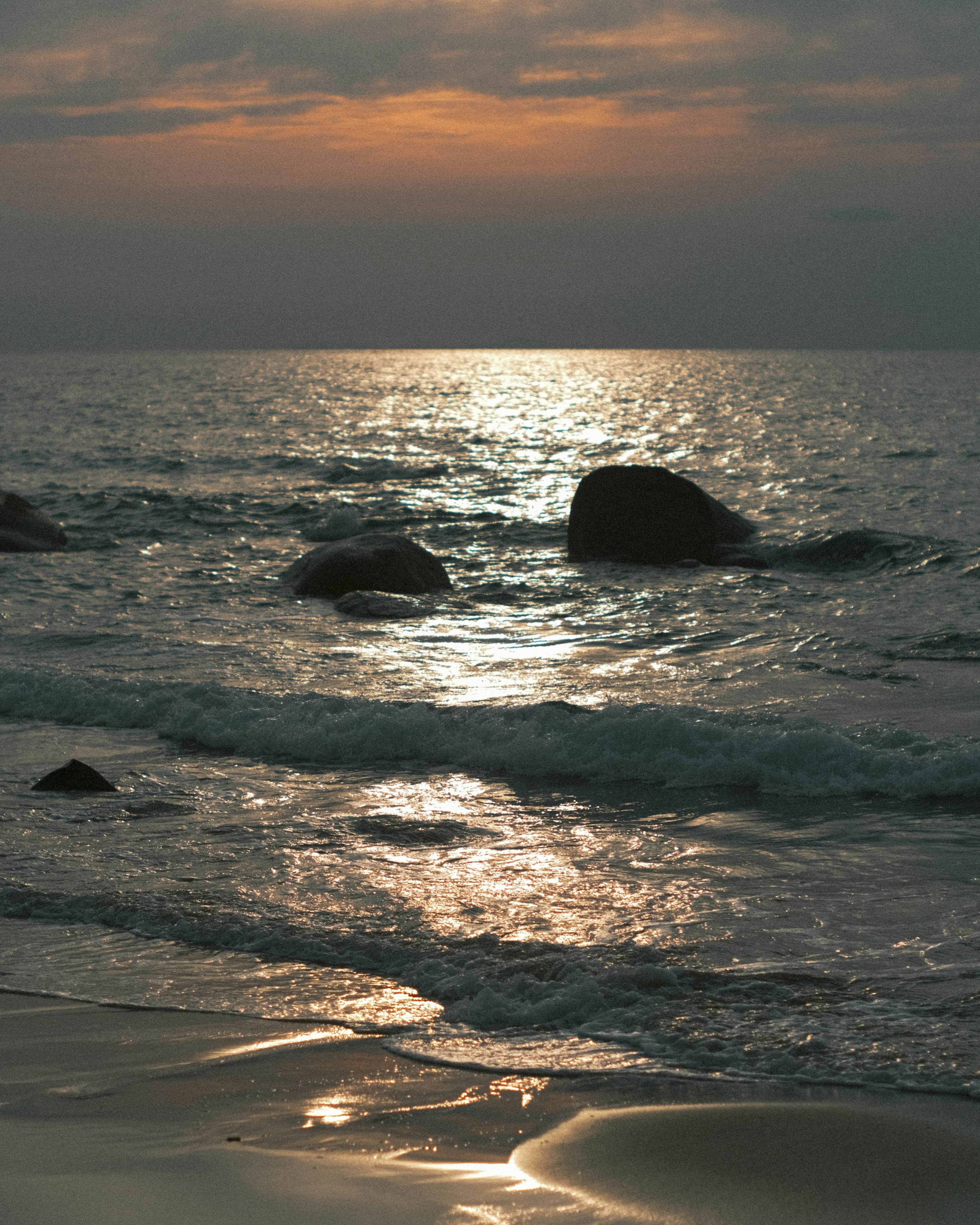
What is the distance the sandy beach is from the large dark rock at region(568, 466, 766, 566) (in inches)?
514

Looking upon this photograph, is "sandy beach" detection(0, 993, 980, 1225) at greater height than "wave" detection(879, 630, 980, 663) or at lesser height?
greater

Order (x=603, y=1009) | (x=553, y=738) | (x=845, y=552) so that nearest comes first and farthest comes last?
(x=603, y=1009) → (x=553, y=738) → (x=845, y=552)

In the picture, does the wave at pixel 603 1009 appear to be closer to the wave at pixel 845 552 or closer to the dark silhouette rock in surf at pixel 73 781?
the dark silhouette rock in surf at pixel 73 781

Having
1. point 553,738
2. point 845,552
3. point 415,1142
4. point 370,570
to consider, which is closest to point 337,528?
point 370,570

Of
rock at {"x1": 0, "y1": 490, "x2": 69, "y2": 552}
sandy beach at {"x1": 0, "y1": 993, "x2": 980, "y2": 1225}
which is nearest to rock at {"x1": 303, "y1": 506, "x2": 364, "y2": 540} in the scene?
rock at {"x1": 0, "y1": 490, "x2": 69, "y2": 552}

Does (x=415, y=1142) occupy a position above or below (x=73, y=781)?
above

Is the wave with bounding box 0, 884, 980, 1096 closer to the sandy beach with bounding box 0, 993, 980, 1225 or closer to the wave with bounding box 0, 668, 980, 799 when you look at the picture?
the sandy beach with bounding box 0, 993, 980, 1225

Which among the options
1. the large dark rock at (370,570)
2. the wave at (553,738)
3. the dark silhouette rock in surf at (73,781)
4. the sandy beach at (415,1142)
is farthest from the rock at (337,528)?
the sandy beach at (415,1142)

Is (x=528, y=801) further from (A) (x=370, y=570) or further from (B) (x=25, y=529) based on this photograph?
(B) (x=25, y=529)

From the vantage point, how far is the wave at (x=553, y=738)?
23.1 ft

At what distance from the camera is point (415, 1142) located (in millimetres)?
3168

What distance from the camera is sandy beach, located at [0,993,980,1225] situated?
Result: 2809 millimetres

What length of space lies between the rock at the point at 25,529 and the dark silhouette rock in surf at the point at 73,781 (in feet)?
38.8

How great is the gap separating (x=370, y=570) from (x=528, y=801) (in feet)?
25.6
